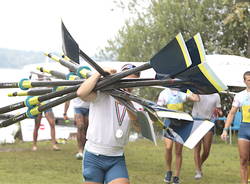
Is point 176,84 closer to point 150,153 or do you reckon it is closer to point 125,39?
point 150,153

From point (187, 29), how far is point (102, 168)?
1489 centimetres

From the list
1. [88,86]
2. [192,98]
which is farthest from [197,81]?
[192,98]

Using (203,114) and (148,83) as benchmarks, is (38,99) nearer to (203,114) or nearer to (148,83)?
(148,83)

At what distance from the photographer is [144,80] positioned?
15.7ft

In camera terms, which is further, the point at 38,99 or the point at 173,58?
the point at 38,99

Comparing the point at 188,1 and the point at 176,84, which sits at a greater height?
the point at 188,1

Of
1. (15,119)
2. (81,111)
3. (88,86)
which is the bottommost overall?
(81,111)

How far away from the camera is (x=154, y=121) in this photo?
487 cm

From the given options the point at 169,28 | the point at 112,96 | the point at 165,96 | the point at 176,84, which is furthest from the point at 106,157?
the point at 169,28

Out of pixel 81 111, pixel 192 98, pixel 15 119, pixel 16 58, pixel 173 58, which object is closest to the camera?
pixel 173 58

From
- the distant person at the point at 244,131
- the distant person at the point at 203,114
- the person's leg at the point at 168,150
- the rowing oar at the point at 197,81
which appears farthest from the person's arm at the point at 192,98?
the rowing oar at the point at 197,81

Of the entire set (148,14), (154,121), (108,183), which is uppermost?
(148,14)

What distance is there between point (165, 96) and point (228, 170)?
236 centimetres

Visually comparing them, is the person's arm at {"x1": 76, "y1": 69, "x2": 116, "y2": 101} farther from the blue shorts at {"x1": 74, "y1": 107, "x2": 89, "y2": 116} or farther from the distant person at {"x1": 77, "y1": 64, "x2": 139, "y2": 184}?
the blue shorts at {"x1": 74, "y1": 107, "x2": 89, "y2": 116}
